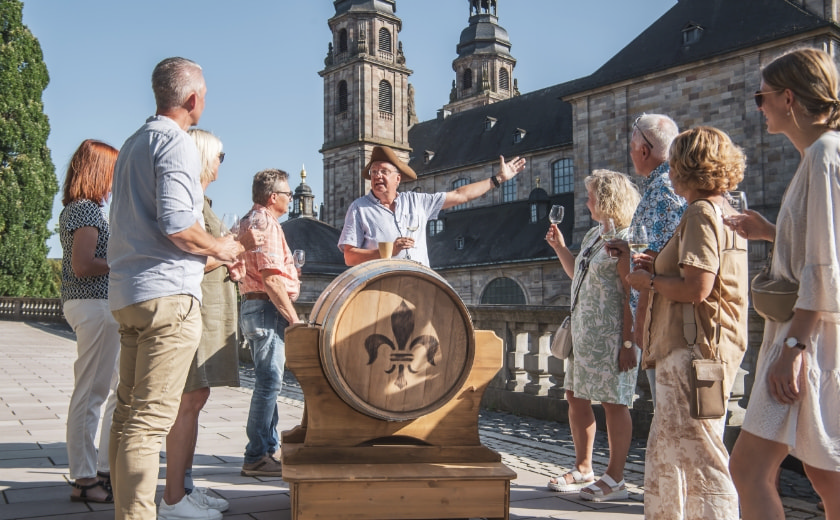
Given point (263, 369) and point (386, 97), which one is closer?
point (263, 369)

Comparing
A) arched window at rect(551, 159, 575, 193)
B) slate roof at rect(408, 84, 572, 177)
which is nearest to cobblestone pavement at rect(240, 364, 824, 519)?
arched window at rect(551, 159, 575, 193)

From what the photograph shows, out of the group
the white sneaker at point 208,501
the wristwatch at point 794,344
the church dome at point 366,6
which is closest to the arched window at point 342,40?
the church dome at point 366,6

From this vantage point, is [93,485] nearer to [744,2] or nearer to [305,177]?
[744,2]

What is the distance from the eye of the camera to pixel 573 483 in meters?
4.84

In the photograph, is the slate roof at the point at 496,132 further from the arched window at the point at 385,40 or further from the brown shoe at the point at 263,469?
the brown shoe at the point at 263,469

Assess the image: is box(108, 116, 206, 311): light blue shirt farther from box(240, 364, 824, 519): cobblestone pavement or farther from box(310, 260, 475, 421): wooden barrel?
box(240, 364, 824, 519): cobblestone pavement

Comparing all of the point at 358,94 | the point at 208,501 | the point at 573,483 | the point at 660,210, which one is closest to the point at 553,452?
the point at 573,483

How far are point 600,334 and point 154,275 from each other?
2702 millimetres

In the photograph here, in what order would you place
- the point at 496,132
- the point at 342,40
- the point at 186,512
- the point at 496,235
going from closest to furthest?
the point at 186,512 → the point at 496,235 → the point at 496,132 → the point at 342,40

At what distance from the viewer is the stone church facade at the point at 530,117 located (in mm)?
30578

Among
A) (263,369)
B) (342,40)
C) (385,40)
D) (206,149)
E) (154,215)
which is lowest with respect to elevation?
(263,369)

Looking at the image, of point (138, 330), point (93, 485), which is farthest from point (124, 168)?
point (93, 485)

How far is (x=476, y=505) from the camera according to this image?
3.53 meters

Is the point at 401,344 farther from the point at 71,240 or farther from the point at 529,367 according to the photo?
the point at 529,367
